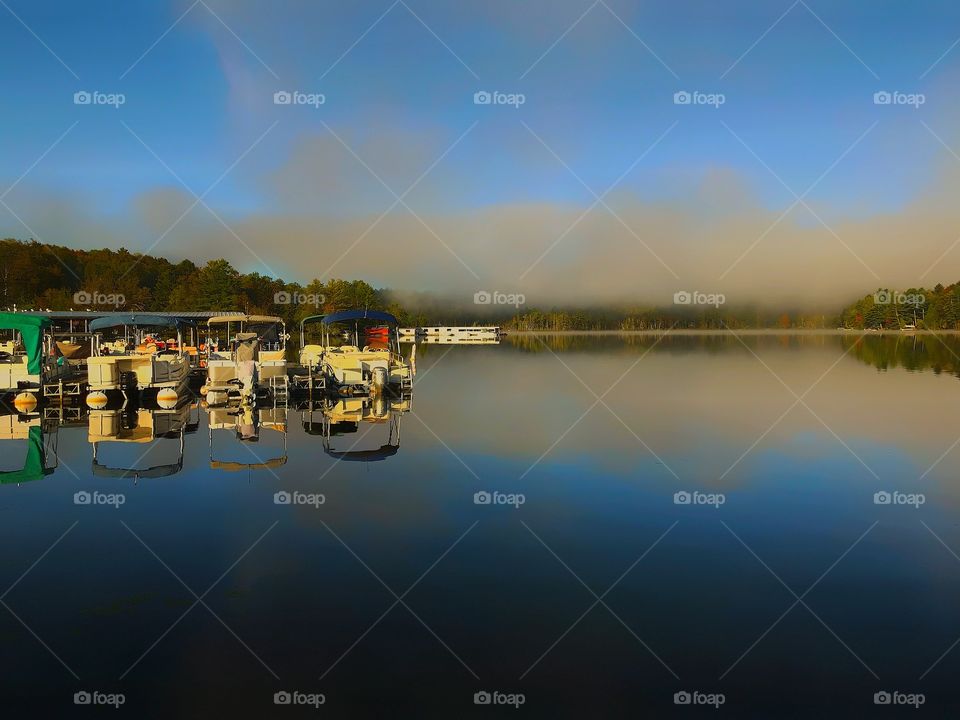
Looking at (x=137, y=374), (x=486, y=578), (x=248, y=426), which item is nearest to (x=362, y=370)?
(x=248, y=426)

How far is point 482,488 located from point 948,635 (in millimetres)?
8809

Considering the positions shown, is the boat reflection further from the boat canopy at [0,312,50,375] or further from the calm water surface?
the boat canopy at [0,312,50,375]

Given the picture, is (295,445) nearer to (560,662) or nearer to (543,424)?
(543,424)

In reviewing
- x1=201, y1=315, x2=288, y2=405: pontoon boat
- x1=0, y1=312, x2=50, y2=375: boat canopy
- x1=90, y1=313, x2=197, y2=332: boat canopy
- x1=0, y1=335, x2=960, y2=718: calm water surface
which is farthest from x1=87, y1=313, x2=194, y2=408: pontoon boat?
x1=0, y1=335, x2=960, y2=718: calm water surface

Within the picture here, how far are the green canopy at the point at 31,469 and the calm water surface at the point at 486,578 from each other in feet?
1.28

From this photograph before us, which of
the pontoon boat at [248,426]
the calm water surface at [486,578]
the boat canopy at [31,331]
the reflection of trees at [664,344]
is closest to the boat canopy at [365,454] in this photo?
the calm water surface at [486,578]

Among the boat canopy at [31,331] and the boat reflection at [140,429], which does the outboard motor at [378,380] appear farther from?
the boat canopy at [31,331]

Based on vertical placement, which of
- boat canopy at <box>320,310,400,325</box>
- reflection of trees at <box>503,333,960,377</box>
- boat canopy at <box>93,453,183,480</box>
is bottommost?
boat canopy at <box>93,453,183,480</box>

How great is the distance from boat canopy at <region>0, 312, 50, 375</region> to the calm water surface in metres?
10.7

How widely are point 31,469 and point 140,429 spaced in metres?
6.12

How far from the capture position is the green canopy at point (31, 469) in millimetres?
16469

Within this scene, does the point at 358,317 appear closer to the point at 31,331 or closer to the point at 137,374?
the point at 137,374

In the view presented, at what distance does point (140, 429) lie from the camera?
23.5 metres

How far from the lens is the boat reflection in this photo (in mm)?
17047
